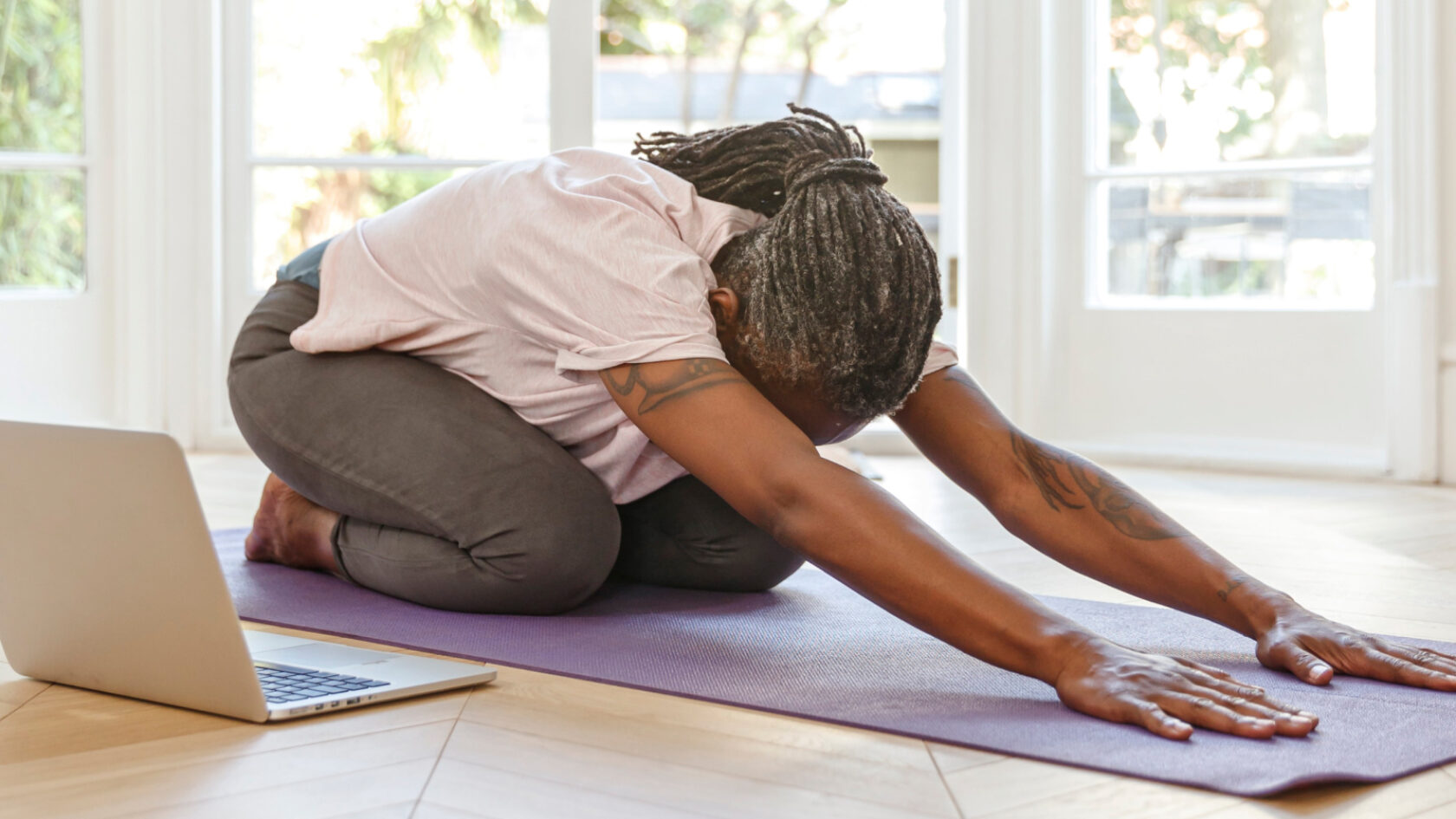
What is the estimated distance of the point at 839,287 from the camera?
124cm

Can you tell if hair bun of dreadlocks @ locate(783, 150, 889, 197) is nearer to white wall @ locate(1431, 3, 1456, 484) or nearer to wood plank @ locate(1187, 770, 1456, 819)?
wood plank @ locate(1187, 770, 1456, 819)

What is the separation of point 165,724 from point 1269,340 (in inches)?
99.0

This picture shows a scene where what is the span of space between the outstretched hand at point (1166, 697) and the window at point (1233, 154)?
83.9 inches

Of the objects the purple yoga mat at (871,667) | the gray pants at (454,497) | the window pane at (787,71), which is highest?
the window pane at (787,71)

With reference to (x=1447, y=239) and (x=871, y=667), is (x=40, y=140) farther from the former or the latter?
(x=1447, y=239)

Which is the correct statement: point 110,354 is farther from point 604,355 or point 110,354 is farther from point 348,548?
point 604,355

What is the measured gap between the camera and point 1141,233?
3.22 metres

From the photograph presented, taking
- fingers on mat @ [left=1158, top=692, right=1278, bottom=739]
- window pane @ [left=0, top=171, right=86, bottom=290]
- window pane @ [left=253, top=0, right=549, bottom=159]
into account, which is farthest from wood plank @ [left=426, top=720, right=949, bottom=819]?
window pane @ [left=0, top=171, right=86, bottom=290]

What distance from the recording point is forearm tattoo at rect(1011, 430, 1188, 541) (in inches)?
53.2

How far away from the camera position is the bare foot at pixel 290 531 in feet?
5.47

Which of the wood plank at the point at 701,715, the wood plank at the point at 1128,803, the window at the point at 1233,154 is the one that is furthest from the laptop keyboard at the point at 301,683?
the window at the point at 1233,154

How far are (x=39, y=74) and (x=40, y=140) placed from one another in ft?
0.50

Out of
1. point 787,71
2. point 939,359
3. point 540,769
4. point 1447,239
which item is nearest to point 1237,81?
point 1447,239

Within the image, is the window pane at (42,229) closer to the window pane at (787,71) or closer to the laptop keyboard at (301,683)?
the window pane at (787,71)
